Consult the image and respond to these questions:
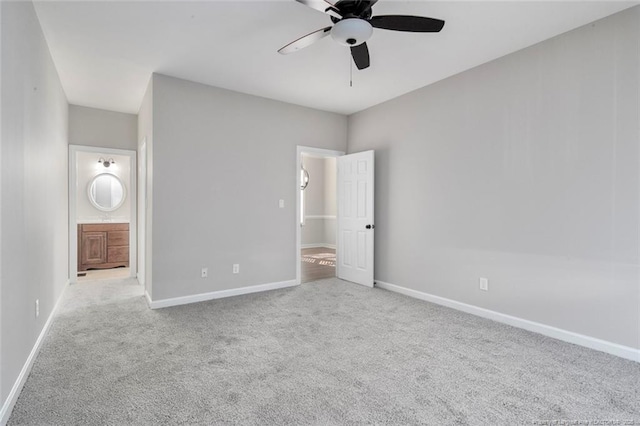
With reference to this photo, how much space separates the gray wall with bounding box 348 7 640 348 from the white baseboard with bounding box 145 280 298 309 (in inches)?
69.8

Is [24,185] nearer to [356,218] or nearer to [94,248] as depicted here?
[356,218]

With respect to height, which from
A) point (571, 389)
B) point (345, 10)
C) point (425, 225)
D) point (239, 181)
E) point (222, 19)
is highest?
point (222, 19)

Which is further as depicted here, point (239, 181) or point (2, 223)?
point (239, 181)

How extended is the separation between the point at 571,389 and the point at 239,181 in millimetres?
3803

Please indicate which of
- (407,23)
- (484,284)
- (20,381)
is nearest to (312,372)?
(20,381)

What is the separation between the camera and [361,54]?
8.47ft

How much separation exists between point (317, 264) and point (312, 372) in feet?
13.8

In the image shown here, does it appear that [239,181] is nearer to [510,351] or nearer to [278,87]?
[278,87]

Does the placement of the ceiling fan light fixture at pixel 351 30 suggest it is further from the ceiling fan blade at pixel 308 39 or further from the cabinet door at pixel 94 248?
the cabinet door at pixel 94 248

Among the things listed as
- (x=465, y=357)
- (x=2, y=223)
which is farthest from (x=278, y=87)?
(x=465, y=357)

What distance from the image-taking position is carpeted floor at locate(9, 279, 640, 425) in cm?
185

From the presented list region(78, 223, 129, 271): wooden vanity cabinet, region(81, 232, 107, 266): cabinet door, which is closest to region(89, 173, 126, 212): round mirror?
region(78, 223, 129, 271): wooden vanity cabinet

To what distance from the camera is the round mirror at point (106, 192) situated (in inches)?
243

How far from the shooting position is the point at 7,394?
5.99 feet
